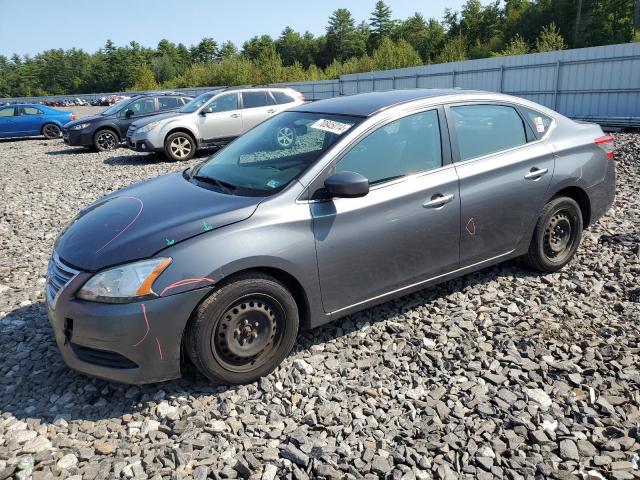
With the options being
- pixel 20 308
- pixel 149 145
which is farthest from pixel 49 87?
pixel 20 308

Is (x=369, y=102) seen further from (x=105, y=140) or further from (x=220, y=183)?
(x=105, y=140)

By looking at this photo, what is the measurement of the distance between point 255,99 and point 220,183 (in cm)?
1045

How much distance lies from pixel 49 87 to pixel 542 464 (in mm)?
134253

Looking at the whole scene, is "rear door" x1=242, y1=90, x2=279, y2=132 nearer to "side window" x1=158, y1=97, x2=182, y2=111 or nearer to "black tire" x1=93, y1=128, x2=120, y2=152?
"side window" x1=158, y1=97, x2=182, y2=111

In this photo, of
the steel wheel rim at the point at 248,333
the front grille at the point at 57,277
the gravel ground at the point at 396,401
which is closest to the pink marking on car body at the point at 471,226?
the gravel ground at the point at 396,401

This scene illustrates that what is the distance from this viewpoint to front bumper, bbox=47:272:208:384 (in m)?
2.97

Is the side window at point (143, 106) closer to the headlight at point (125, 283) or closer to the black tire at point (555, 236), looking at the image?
the black tire at point (555, 236)

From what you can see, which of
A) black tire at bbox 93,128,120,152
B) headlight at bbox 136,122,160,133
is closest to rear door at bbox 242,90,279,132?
headlight at bbox 136,122,160,133

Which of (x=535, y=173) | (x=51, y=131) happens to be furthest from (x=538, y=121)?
(x=51, y=131)

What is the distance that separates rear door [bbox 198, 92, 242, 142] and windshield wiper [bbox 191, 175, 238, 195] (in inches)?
377

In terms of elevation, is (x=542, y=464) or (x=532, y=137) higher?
(x=532, y=137)

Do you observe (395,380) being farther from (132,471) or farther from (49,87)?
(49,87)

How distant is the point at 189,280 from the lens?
3.03 m

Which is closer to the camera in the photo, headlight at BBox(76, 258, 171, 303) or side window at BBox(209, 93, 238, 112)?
headlight at BBox(76, 258, 171, 303)
